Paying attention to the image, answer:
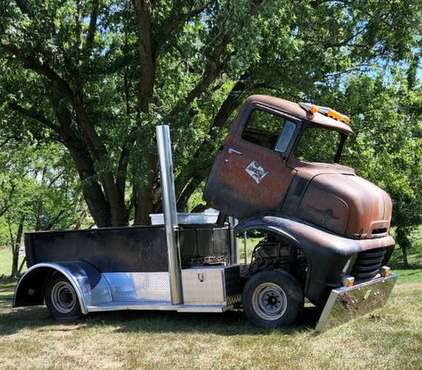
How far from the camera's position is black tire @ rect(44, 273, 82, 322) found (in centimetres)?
914

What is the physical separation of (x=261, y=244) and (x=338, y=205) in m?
1.30

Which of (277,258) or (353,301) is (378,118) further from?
(353,301)

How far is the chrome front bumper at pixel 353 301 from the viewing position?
7.05m

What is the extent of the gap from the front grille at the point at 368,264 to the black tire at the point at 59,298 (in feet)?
13.3

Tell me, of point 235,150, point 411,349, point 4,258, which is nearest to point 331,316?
point 411,349

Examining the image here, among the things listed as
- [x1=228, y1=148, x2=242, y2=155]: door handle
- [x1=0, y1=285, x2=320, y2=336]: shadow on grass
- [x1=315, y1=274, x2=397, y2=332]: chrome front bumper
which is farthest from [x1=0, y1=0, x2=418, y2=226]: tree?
[x1=315, y1=274, x2=397, y2=332]: chrome front bumper

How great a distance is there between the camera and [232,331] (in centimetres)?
762

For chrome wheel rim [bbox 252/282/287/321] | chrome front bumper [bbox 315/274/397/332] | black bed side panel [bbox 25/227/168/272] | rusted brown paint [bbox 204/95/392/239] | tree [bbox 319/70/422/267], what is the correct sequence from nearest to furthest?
chrome front bumper [bbox 315/274/397/332] < rusted brown paint [bbox 204/95/392/239] < chrome wheel rim [bbox 252/282/287/321] < black bed side panel [bbox 25/227/168/272] < tree [bbox 319/70/422/267]

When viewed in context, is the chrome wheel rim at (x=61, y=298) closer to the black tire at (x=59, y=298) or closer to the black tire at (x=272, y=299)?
the black tire at (x=59, y=298)

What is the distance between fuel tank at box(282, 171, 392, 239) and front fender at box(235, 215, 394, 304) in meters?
0.11

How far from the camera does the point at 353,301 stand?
7441 millimetres

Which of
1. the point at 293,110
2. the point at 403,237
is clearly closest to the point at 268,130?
the point at 293,110

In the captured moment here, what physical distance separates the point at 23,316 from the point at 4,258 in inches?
1857

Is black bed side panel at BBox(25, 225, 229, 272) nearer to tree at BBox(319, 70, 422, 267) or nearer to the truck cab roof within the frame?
the truck cab roof
